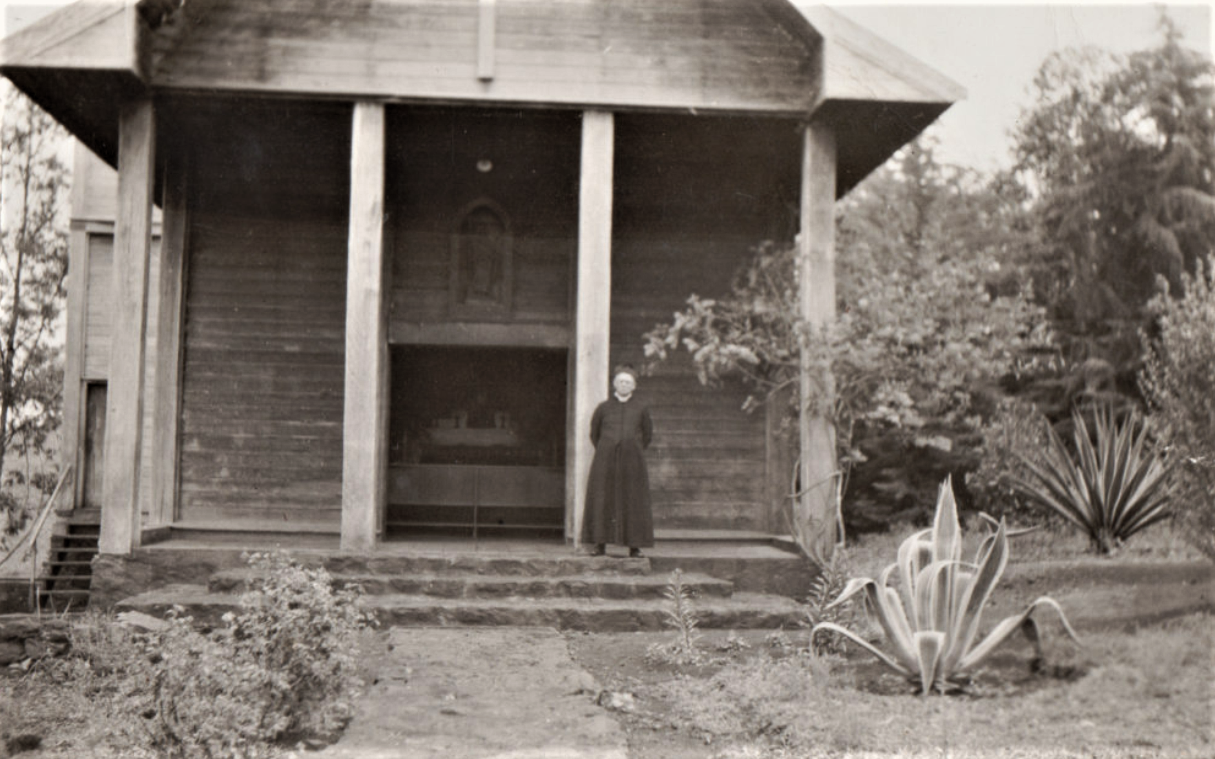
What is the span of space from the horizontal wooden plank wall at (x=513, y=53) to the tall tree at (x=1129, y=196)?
12.5 meters

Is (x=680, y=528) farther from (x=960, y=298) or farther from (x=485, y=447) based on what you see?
(x=960, y=298)

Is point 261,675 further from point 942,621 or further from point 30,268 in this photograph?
point 30,268

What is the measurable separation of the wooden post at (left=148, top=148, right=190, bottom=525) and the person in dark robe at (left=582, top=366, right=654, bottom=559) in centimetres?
491

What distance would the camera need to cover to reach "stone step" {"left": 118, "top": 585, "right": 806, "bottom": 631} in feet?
26.0

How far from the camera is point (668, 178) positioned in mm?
11742

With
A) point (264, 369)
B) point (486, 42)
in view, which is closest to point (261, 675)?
point (486, 42)

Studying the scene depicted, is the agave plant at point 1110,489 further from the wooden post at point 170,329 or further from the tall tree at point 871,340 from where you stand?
the wooden post at point 170,329

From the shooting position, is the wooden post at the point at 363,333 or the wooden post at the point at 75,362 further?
the wooden post at the point at 75,362

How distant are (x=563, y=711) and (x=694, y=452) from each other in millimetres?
6158

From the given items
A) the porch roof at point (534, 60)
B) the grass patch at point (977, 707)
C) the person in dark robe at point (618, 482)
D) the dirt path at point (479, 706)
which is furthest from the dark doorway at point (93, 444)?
the grass patch at point (977, 707)

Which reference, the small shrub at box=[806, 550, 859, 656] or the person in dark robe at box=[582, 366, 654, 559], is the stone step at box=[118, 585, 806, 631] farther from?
the person in dark robe at box=[582, 366, 654, 559]

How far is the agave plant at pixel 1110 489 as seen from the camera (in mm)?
10680

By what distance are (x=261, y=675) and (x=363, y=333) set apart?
14.3 ft

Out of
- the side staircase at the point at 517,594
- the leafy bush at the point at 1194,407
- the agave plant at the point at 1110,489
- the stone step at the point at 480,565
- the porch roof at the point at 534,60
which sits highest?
the porch roof at the point at 534,60
